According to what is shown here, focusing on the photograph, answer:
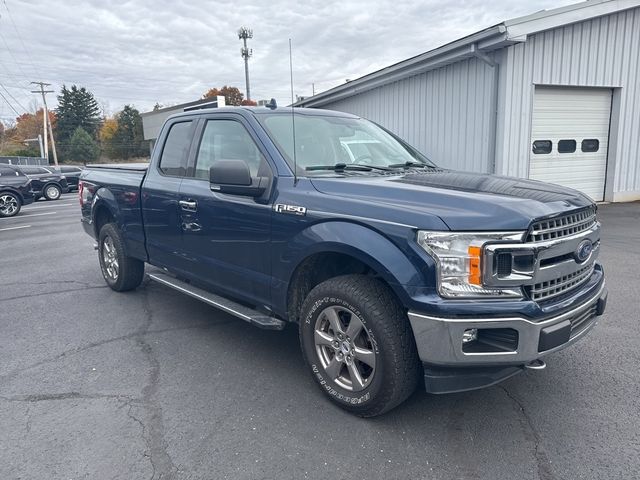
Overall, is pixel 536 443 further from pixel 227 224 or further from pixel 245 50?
pixel 245 50

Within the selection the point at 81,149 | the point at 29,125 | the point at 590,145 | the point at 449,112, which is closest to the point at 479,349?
the point at 449,112

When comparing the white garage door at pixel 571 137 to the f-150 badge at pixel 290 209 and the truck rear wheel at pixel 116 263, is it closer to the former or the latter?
the truck rear wheel at pixel 116 263

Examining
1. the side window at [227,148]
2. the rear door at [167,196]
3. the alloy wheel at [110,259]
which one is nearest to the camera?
the side window at [227,148]

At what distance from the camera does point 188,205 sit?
424 centimetres

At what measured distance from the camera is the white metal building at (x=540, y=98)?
9797 mm

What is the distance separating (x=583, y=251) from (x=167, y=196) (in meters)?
3.39

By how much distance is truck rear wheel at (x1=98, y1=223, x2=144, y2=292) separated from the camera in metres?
5.63

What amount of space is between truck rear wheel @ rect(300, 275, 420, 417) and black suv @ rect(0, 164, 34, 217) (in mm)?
15720

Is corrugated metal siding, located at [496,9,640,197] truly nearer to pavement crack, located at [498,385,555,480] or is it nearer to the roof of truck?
the roof of truck

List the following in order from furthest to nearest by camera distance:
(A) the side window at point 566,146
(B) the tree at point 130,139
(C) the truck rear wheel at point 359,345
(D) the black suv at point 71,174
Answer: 1. (B) the tree at point 130,139
2. (D) the black suv at point 71,174
3. (A) the side window at point 566,146
4. (C) the truck rear wheel at point 359,345

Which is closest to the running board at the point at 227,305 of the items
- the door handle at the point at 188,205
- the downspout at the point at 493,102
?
the door handle at the point at 188,205

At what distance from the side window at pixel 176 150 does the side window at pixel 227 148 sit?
0.82 ft

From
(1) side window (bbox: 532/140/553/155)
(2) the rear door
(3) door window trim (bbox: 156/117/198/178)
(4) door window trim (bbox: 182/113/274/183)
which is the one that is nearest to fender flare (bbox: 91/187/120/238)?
(2) the rear door

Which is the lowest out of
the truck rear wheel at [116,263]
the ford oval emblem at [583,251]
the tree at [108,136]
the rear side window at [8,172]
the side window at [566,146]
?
the truck rear wheel at [116,263]
